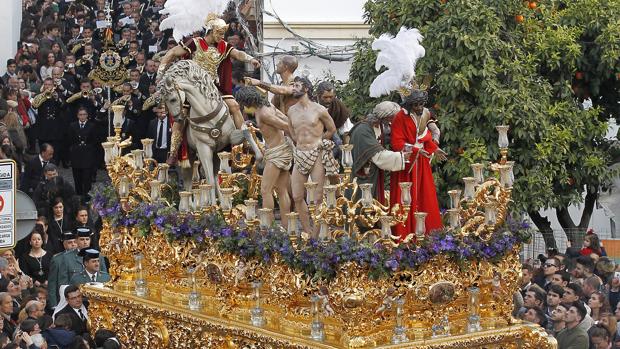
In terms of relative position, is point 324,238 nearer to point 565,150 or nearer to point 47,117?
point 565,150

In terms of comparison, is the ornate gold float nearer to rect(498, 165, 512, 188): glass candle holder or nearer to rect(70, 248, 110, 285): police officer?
rect(498, 165, 512, 188): glass candle holder

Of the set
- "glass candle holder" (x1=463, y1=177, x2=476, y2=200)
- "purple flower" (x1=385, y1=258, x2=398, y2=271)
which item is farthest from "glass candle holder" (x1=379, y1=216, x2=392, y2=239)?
"glass candle holder" (x1=463, y1=177, x2=476, y2=200)

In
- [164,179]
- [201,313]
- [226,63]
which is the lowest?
[201,313]

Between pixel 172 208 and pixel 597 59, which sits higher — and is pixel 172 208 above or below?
below

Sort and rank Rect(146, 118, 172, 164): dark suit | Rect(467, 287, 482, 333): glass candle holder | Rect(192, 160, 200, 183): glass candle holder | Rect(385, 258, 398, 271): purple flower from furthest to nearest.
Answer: Rect(146, 118, 172, 164): dark suit → Rect(192, 160, 200, 183): glass candle holder → Rect(467, 287, 482, 333): glass candle holder → Rect(385, 258, 398, 271): purple flower

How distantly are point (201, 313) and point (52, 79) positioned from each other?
11165 millimetres

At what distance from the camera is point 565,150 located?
23.5m

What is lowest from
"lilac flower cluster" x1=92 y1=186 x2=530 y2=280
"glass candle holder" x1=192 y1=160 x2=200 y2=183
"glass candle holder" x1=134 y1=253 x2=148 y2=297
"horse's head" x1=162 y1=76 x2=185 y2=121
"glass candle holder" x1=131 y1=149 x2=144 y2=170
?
"glass candle holder" x1=134 y1=253 x2=148 y2=297

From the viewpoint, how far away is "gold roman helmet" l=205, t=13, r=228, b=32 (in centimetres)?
2056

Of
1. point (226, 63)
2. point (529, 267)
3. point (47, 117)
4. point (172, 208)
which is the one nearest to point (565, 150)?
point (529, 267)

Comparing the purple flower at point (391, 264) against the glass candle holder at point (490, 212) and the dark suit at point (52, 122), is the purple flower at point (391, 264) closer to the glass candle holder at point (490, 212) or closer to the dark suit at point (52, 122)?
the glass candle holder at point (490, 212)

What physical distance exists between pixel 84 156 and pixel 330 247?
11.4m

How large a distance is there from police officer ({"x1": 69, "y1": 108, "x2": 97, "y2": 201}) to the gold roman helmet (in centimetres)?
716

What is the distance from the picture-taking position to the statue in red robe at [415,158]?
17922 mm
